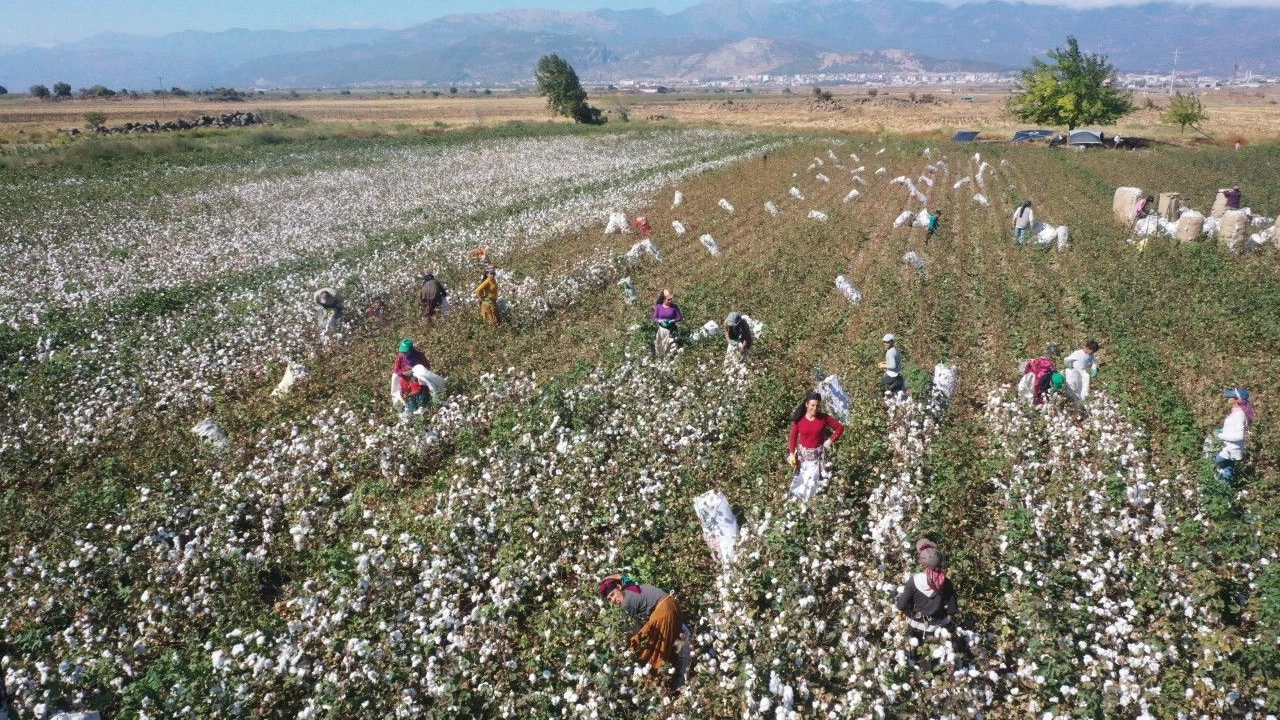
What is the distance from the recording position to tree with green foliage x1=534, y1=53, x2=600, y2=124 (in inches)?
3159

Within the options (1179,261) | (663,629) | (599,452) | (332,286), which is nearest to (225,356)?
(332,286)

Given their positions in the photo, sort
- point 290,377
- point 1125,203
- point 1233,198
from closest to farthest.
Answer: point 290,377
point 1233,198
point 1125,203

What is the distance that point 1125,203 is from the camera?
2750 centimetres

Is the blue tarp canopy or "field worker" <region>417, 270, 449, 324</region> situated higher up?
the blue tarp canopy

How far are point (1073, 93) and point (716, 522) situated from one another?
57741 mm

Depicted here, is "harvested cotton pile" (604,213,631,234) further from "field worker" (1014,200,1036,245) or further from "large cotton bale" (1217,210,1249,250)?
"large cotton bale" (1217,210,1249,250)

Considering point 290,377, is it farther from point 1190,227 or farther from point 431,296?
point 1190,227

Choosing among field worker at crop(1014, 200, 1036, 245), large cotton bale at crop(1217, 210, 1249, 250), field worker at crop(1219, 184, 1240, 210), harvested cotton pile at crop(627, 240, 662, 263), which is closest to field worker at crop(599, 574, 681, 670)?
harvested cotton pile at crop(627, 240, 662, 263)

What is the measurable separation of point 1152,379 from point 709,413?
8049 mm

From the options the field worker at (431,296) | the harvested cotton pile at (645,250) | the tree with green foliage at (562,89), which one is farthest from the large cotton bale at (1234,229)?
the tree with green foliage at (562,89)

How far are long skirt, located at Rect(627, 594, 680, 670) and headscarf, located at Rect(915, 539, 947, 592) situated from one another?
240 cm

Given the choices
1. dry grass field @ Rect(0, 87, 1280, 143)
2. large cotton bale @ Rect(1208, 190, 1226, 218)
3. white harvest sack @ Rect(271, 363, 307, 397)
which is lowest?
white harvest sack @ Rect(271, 363, 307, 397)

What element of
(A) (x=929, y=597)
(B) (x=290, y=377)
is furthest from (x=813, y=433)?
(B) (x=290, y=377)

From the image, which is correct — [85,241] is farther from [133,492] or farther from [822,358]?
[822,358]
